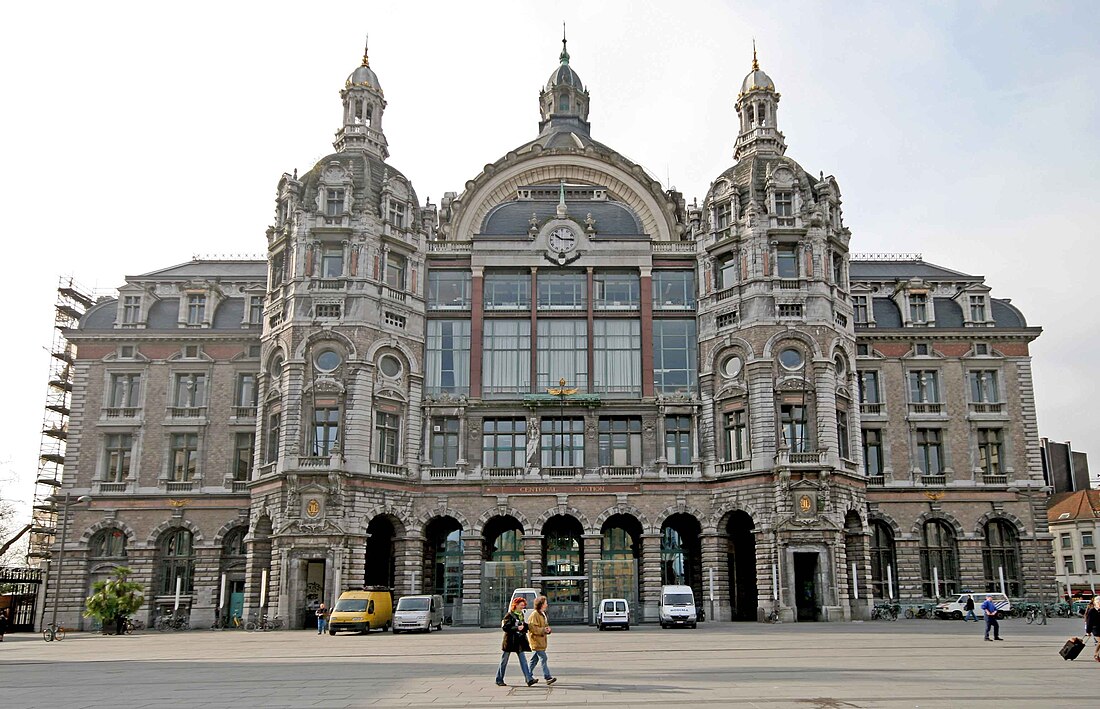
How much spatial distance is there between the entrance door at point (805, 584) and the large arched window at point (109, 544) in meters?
42.0

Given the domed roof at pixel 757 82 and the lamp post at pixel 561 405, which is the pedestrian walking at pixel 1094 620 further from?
the domed roof at pixel 757 82

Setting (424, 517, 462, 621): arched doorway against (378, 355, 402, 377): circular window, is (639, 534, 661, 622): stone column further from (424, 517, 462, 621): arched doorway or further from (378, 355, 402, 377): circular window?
(378, 355, 402, 377): circular window

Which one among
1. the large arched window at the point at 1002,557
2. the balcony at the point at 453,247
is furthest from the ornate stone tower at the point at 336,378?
the large arched window at the point at 1002,557

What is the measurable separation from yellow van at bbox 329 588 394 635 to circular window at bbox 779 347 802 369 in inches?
1052

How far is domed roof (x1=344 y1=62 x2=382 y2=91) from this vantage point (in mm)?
68062

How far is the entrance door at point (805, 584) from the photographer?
183 ft

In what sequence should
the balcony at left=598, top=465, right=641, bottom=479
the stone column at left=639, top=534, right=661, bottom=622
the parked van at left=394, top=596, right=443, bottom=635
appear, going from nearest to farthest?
the parked van at left=394, top=596, right=443, bottom=635 → the stone column at left=639, top=534, right=661, bottom=622 → the balcony at left=598, top=465, right=641, bottom=479

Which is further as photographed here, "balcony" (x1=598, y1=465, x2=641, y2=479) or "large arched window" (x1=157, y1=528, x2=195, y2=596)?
"large arched window" (x1=157, y1=528, x2=195, y2=596)

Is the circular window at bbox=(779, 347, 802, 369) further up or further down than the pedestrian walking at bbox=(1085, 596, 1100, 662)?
further up

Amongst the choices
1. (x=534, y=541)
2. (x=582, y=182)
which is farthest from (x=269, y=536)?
(x=582, y=182)

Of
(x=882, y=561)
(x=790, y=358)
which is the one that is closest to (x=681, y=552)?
(x=882, y=561)

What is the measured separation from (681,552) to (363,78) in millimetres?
39052

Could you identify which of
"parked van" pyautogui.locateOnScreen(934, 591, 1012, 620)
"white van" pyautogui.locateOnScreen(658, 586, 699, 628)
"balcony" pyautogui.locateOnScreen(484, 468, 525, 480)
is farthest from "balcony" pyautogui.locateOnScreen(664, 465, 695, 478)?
"parked van" pyautogui.locateOnScreen(934, 591, 1012, 620)

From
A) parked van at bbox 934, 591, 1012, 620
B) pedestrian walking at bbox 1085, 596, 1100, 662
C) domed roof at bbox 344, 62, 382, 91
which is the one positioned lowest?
parked van at bbox 934, 591, 1012, 620
